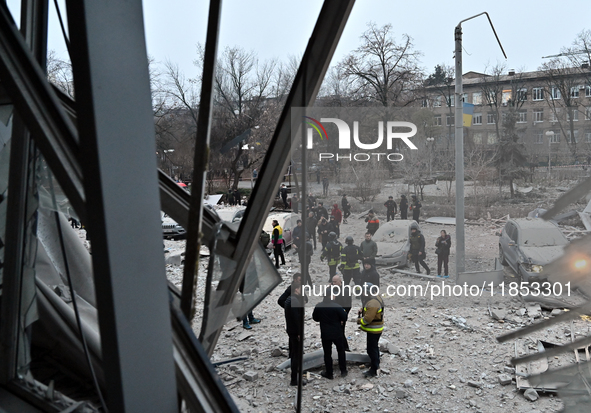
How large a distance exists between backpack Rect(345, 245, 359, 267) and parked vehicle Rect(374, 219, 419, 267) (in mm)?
1842

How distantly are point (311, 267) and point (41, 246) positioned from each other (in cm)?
989

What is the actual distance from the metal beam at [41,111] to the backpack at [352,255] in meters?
9.60

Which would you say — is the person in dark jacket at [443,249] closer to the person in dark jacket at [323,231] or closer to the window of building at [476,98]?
the person in dark jacket at [323,231]

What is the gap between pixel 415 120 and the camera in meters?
18.4

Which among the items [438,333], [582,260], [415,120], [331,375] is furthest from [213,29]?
[415,120]

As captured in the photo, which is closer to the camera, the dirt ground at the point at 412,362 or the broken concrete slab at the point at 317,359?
the dirt ground at the point at 412,362

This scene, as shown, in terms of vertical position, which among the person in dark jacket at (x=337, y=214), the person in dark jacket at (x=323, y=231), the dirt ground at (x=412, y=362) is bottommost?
the dirt ground at (x=412, y=362)

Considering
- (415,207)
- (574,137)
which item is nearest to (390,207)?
(415,207)

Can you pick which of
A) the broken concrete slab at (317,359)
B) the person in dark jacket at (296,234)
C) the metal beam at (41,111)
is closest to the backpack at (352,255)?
the person in dark jacket at (296,234)

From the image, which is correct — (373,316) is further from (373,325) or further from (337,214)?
(337,214)

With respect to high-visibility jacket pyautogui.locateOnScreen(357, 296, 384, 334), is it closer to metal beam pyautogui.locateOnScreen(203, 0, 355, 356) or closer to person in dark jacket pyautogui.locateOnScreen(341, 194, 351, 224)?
metal beam pyautogui.locateOnScreen(203, 0, 355, 356)

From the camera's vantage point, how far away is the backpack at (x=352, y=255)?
35.3 feet

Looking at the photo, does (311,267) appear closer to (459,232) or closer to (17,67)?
(459,232)

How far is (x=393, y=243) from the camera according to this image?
509 inches
